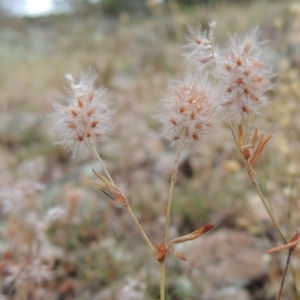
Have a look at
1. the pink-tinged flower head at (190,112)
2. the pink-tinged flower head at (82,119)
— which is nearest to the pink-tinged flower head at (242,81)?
the pink-tinged flower head at (190,112)

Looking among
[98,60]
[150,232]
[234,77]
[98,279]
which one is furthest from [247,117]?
[98,60]

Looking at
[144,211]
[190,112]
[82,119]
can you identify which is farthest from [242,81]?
[144,211]

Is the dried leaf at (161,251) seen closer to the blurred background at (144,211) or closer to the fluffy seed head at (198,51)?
the blurred background at (144,211)

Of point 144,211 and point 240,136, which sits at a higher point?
point 240,136

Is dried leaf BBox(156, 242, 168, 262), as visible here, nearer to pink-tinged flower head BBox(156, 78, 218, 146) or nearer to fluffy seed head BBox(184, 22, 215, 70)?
pink-tinged flower head BBox(156, 78, 218, 146)

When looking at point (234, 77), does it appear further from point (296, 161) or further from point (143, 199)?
point (143, 199)

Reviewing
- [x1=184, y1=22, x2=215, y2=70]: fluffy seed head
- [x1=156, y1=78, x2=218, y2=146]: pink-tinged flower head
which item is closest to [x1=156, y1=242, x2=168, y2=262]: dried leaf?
[x1=156, y1=78, x2=218, y2=146]: pink-tinged flower head

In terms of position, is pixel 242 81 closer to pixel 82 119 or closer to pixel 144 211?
pixel 82 119
